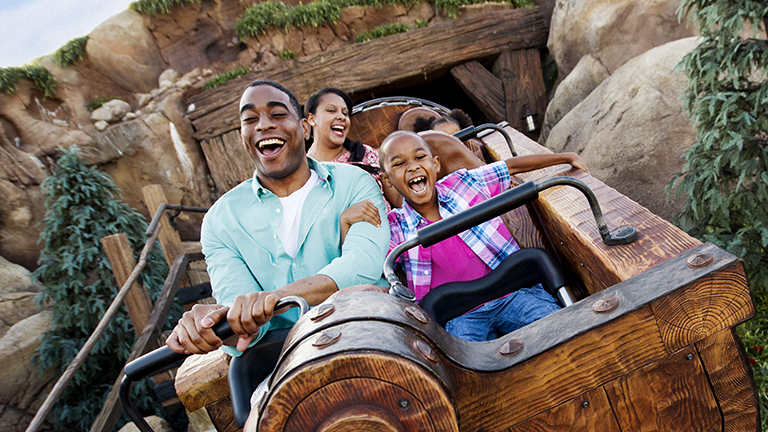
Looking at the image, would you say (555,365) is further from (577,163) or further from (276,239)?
(577,163)

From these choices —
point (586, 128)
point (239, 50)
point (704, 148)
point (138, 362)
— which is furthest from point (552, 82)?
point (138, 362)

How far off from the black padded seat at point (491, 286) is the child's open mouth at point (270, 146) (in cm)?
73

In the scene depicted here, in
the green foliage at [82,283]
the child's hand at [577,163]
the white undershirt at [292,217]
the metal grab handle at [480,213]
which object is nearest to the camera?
the metal grab handle at [480,213]

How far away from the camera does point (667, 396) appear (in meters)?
0.64

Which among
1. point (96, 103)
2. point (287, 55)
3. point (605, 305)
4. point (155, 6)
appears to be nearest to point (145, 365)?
point (605, 305)

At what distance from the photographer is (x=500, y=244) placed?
150cm

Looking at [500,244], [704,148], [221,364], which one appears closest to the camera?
[221,364]

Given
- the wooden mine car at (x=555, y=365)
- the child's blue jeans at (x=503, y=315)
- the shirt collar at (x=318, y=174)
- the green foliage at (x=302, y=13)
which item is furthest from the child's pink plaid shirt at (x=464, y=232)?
the green foliage at (x=302, y=13)

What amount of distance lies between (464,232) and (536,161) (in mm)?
472

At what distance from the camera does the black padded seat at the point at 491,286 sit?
1267 mm

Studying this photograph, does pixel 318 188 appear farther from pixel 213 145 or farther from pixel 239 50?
pixel 239 50

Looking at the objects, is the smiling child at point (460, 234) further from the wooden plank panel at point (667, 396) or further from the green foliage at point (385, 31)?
the green foliage at point (385, 31)

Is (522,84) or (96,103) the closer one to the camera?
(522,84)

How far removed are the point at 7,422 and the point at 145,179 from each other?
10.4 feet
